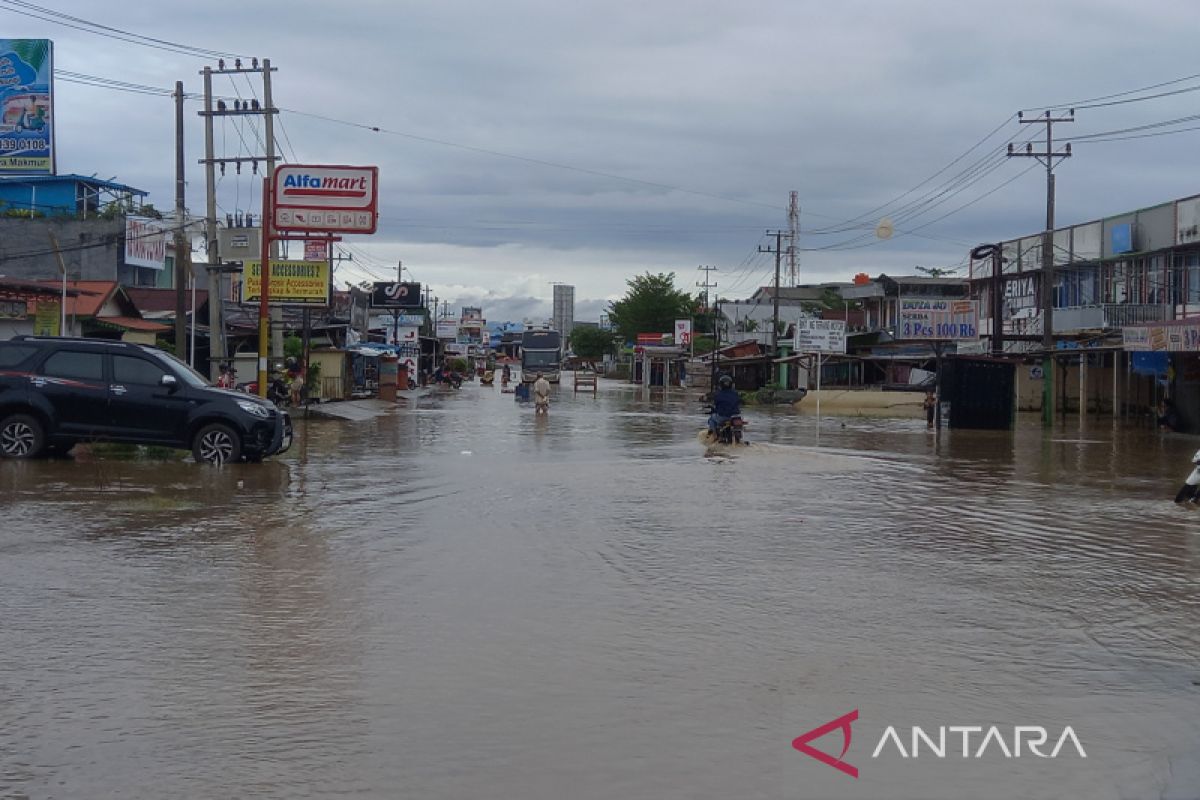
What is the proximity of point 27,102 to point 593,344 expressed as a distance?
4371 inches

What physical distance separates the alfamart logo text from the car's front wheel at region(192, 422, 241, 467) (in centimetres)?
1392

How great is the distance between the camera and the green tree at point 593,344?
5960 inches

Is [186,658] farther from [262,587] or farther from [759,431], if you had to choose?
[759,431]

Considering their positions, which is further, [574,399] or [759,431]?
[574,399]

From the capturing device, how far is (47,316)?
95.8 ft

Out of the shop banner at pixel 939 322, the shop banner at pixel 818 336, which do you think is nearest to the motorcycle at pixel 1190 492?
the shop banner at pixel 818 336

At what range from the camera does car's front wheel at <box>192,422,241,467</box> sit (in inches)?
712

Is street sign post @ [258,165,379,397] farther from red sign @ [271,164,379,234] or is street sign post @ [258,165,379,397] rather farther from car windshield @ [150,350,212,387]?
car windshield @ [150,350,212,387]

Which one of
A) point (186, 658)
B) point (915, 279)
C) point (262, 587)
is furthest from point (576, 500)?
point (915, 279)

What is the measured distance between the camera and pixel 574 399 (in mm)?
55281

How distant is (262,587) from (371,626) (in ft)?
5.28

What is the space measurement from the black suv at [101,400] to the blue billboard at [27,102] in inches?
1261

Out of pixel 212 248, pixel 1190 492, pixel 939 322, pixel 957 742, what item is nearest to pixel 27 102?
pixel 212 248

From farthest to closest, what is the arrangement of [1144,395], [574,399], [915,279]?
1. [915,279]
2. [574,399]
3. [1144,395]
